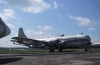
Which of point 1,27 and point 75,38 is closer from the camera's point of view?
point 1,27

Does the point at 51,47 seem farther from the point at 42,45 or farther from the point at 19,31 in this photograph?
the point at 19,31

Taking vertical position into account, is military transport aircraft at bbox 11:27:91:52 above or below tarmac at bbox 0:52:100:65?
above

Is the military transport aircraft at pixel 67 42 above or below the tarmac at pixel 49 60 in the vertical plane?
above

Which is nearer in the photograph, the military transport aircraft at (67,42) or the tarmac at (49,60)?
the tarmac at (49,60)

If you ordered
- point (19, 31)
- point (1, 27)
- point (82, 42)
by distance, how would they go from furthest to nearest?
point (19, 31), point (82, 42), point (1, 27)

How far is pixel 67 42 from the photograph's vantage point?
59719mm

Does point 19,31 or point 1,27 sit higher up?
point 19,31

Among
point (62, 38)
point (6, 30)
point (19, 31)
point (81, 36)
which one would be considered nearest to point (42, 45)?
point (62, 38)

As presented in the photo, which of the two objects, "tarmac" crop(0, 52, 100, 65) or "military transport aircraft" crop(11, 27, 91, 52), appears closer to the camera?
"tarmac" crop(0, 52, 100, 65)

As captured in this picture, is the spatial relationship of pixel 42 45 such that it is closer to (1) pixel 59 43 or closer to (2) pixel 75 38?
(1) pixel 59 43

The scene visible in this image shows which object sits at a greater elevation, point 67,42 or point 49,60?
point 67,42

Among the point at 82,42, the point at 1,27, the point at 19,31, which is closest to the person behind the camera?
the point at 1,27

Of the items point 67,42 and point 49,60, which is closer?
point 49,60

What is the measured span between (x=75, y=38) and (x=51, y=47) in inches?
285
